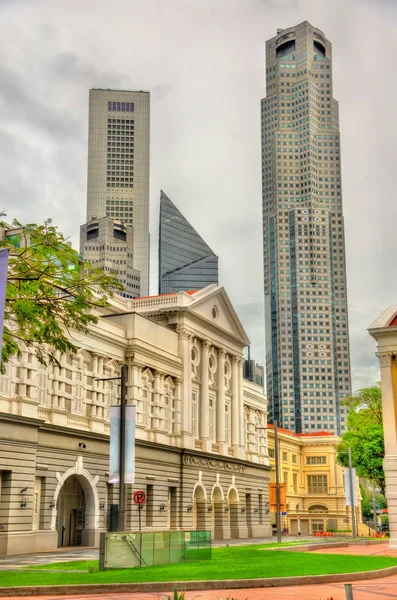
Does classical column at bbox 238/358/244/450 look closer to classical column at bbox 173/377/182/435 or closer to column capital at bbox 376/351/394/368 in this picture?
classical column at bbox 173/377/182/435

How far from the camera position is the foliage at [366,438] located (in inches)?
2768

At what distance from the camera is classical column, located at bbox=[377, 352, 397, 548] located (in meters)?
41.4

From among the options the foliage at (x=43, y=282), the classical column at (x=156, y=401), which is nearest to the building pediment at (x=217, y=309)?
the classical column at (x=156, y=401)

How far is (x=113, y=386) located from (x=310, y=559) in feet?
86.1

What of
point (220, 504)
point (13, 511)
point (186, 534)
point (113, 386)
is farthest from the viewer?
point (220, 504)

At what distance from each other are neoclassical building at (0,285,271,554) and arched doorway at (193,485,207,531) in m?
0.08

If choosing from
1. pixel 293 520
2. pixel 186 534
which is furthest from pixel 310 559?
pixel 293 520

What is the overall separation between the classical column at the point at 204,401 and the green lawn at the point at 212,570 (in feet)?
110

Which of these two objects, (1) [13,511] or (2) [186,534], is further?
(1) [13,511]

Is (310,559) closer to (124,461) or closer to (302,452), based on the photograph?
(124,461)

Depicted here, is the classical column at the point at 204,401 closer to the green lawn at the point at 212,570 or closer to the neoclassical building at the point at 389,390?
the neoclassical building at the point at 389,390

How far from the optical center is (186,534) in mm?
28906

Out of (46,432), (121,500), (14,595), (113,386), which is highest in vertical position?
(113,386)

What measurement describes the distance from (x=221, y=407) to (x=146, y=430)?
13.6 m
